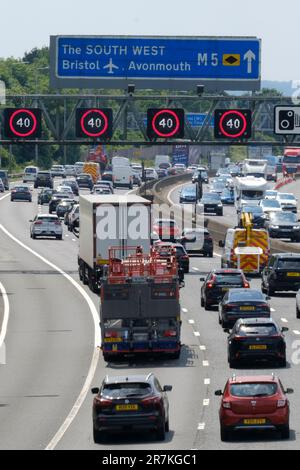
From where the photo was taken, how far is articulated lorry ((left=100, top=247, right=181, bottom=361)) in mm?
47594

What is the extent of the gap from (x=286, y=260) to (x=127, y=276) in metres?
17.9

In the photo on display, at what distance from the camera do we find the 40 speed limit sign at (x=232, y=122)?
65.2m

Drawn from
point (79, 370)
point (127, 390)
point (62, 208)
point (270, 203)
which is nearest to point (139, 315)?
point (79, 370)

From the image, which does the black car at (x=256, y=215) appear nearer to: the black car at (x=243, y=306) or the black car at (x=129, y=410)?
the black car at (x=243, y=306)

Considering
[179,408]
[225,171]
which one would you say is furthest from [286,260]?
[225,171]

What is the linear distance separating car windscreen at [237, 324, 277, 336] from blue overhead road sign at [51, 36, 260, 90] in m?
21.0

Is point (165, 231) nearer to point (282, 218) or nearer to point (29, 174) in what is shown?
point (282, 218)

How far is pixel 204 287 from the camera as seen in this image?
6191 cm

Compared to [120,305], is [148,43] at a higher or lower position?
higher

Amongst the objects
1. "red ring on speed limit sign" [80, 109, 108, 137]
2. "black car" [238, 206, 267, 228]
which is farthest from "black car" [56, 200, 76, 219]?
"red ring on speed limit sign" [80, 109, 108, 137]

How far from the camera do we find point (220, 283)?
61.0 metres

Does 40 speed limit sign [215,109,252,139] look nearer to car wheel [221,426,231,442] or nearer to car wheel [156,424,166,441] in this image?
car wheel [156,424,166,441]

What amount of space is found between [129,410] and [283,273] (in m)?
32.2
